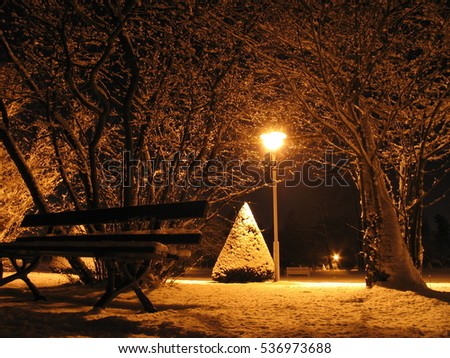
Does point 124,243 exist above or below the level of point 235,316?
above

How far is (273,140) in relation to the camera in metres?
12.1

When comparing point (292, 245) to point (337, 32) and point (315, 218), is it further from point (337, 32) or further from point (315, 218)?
point (337, 32)

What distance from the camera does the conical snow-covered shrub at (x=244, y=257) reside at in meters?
13.7

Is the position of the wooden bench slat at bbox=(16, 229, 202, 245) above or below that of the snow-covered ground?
above

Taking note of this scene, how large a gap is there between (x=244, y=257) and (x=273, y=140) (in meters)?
3.33

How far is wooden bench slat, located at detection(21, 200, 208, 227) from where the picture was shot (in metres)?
6.21

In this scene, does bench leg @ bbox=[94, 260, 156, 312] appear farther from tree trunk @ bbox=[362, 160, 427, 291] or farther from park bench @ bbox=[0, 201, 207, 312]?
tree trunk @ bbox=[362, 160, 427, 291]

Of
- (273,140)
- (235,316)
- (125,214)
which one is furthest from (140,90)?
(235,316)

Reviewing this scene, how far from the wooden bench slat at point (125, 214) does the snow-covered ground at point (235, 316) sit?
3.57 ft

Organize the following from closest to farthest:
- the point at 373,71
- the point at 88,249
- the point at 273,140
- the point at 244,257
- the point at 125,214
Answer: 1. the point at 88,249
2. the point at 125,214
3. the point at 373,71
4. the point at 273,140
5. the point at 244,257

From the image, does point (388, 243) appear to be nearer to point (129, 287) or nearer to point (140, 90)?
point (129, 287)

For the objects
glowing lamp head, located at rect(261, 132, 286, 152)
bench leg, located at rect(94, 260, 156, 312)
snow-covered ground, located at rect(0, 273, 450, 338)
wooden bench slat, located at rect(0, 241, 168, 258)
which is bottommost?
snow-covered ground, located at rect(0, 273, 450, 338)

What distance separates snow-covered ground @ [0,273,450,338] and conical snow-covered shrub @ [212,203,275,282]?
16.7 feet

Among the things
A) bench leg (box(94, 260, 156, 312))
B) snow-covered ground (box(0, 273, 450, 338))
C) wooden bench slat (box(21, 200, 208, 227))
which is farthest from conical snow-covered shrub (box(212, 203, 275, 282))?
bench leg (box(94, 260, 156, 312))
